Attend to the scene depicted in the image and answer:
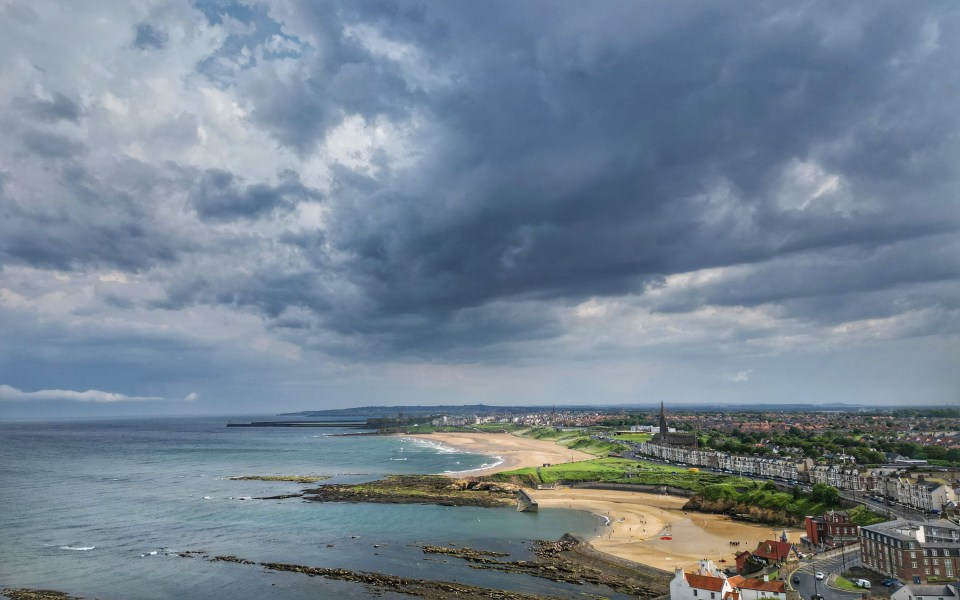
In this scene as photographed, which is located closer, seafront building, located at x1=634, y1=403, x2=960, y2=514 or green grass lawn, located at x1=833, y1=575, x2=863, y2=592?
green grass lawn, located at x1=833, y1=575, x2=863, y2=592

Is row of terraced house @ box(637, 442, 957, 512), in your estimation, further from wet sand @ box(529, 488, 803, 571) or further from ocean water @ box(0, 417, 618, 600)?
ocean water @ box(0, 417, 618, 600)

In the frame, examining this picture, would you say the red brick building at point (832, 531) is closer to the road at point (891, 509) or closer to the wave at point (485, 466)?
the road at point (891, 509)

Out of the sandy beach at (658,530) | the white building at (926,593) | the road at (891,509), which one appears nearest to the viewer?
the white building at (926,593)

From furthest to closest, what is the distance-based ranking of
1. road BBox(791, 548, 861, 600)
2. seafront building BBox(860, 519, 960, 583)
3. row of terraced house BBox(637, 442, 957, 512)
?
1. row of terraced house BBox(637, 442, 957, 512)
2. seafront building BBox(860, 519, 960, 583)
3. road BBox(791, 548, 861, 600)

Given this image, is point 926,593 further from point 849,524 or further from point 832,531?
point 849,524

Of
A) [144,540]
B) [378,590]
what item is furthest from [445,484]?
[378,590]

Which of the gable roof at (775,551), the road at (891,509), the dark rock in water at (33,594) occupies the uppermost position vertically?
the gable roof at (775,551)

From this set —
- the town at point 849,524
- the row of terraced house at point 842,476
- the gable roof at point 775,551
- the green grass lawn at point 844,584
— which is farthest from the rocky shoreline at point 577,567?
the row of terraced house at point 842,476

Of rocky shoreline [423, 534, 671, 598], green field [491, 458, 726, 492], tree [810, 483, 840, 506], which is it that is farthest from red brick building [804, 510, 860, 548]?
green field [491, 458, 726, 492]
